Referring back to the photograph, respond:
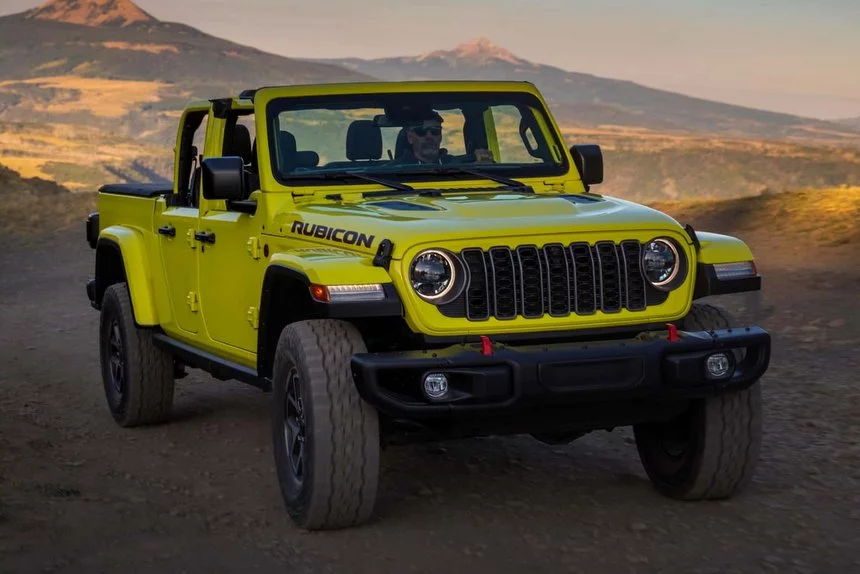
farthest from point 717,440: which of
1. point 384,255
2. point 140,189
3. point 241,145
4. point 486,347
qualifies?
point 140,189

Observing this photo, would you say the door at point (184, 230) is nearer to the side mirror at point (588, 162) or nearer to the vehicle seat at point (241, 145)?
the vehicle seat at point (241, 145)

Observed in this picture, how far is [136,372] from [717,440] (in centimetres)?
341

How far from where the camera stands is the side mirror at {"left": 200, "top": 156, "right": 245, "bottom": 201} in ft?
19.9

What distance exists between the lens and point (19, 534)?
17.9ft

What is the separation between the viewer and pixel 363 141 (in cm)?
673

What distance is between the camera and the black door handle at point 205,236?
6.80 metres

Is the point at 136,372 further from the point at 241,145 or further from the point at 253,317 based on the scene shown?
the point at 253,317

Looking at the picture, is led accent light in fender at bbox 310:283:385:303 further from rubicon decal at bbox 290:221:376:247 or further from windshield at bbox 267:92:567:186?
windshield at bbox 267:92:567:186

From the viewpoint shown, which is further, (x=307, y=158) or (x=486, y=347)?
(x=307, y=158)

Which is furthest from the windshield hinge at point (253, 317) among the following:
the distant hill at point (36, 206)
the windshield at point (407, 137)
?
the distant hill at point (36, 206)

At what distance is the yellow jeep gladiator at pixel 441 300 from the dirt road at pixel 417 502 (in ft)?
0.78

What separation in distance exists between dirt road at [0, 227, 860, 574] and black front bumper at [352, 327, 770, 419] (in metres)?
0.57

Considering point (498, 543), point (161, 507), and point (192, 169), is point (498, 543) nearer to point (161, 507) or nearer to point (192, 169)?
point (161, 507)

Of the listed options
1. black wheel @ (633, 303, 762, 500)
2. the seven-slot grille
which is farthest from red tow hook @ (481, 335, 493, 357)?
black wheel @ (633, 303, 762, 500)
